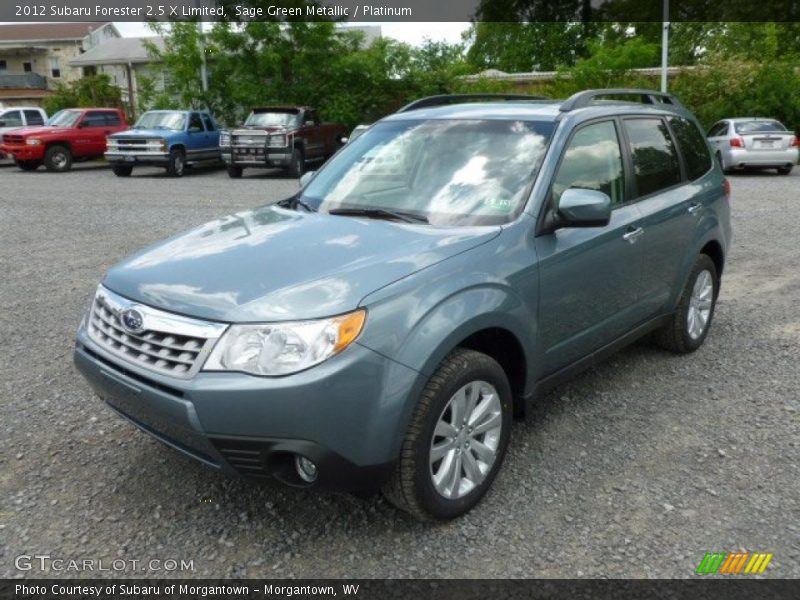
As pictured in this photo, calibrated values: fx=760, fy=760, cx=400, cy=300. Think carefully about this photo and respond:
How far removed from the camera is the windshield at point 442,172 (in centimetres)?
372

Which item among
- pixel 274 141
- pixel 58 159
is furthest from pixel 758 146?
pixel 58 159

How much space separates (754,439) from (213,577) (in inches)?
113

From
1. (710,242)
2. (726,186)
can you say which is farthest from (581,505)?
(726,186)

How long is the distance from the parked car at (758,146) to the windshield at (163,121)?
14.5m

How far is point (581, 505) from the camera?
3410mm

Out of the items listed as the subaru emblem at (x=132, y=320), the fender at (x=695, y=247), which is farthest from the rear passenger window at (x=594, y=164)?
the subaru emblem at (x=132, y=320)

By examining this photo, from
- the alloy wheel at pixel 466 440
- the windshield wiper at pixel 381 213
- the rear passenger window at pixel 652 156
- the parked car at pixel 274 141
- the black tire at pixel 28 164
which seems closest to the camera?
the alloy wheel at pixel 466 440

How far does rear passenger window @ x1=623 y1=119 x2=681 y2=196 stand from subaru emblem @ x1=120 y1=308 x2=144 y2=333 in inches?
116

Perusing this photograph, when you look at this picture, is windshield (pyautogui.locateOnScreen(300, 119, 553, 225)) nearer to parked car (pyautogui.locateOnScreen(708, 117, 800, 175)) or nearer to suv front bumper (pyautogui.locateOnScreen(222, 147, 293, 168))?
suv front bumper (pyautogui.locateOnScreen(222, 147, 293, 168))

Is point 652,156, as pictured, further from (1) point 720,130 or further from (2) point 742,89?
(2) point 742,89

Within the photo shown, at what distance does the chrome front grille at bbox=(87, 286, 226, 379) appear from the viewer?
111 inches

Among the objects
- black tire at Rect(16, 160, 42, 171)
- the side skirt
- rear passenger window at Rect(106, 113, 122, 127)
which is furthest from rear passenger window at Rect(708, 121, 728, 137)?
black tire at Rect(16, 160, 42, 171)

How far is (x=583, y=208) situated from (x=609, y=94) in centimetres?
136

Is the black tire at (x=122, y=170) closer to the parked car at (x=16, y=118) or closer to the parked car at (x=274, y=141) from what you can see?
the parked car at (x=274, y=141)
